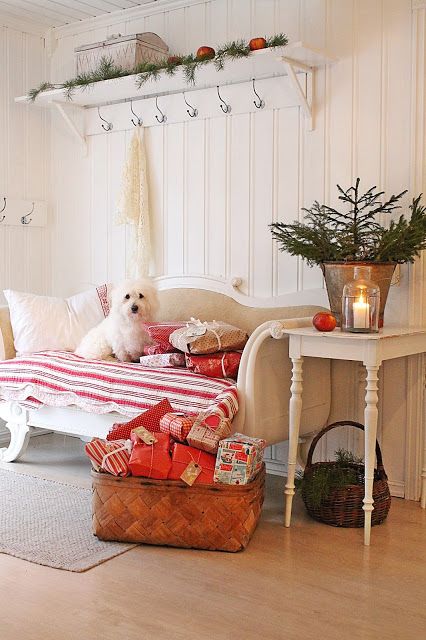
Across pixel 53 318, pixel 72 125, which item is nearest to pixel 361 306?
pixel 53 318

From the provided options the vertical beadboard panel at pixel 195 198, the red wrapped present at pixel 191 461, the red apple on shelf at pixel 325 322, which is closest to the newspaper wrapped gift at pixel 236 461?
the red wrapped present at pixel 191 461


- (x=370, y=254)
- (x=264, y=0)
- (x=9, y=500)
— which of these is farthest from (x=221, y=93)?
(x=9, y=500)

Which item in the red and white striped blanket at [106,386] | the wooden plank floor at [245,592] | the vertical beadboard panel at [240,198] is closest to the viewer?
the wooden plank floor at [245,592]

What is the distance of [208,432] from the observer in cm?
290

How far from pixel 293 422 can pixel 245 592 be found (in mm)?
812

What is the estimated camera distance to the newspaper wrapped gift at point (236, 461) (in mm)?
2801

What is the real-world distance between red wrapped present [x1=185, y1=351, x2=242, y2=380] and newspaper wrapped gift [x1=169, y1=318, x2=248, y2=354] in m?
0.03

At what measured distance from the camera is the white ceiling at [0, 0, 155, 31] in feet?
14.1

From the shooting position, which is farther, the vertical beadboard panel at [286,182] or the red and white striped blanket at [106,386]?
the vertical beadboard panel at [286,182]

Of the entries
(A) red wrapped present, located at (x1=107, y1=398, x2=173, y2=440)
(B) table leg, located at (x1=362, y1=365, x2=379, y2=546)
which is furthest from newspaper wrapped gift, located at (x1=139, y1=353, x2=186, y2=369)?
(B) table leg, located at (x1=362, y1=365, x2=379, y2=546)

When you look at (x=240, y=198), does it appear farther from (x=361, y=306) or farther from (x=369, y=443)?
(x=369, y=443)

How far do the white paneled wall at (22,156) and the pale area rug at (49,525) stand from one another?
4.69 ft

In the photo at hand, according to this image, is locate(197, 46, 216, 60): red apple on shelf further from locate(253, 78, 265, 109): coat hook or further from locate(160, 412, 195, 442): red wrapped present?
locate(160, 412, 195, 442): red wrapped present

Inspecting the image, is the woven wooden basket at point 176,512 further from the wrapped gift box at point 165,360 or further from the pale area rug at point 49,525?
the wrapped gift box at point 165,360
